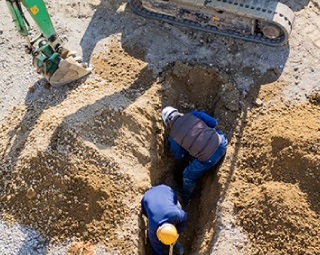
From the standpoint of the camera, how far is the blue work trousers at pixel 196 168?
8.06 metres

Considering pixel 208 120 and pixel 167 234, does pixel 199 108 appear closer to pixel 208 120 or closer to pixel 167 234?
pixel 208 120

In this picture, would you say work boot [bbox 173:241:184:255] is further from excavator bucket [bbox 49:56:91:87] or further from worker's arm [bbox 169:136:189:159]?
excavator bucket [bbox 49:56:91:87]

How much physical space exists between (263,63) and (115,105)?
8.67 feet

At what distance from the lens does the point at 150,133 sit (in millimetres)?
8383

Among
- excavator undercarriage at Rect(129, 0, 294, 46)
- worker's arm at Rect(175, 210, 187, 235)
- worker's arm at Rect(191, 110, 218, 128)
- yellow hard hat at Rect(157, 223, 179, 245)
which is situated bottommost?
worker's arm at Rect(175, 210, 187, 235)

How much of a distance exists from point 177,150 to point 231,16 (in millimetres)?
2549

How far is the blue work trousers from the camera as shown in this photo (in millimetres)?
8062

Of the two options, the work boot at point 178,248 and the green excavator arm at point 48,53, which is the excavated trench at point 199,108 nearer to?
the work boot at point 178,248

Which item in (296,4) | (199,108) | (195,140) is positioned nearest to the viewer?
(195,140)

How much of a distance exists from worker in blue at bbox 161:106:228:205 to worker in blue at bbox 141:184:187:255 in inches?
29.7

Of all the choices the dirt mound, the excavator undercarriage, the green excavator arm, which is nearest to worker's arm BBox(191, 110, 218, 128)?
the dirt mound

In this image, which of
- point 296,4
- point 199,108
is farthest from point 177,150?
point 296,4

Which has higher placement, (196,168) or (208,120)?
(208,120)

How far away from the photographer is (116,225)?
24.9ft
